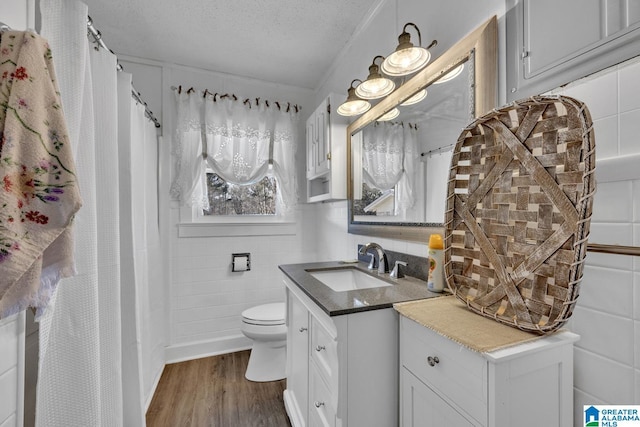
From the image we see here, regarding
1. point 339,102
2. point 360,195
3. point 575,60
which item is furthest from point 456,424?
point 339,102

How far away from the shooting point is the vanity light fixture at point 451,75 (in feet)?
3.59

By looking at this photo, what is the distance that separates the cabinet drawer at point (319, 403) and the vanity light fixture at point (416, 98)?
1.32 meters

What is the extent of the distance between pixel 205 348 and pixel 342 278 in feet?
5.04

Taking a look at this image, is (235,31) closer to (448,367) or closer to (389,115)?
(389,115)

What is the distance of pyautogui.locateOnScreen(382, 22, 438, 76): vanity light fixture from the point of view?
3.75 ft

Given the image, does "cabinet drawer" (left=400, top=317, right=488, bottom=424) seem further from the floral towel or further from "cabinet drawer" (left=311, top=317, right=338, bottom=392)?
the floral towel

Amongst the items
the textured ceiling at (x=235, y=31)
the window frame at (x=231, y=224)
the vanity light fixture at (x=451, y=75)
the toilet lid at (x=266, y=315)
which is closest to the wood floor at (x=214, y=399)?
the toilet lid at (x=266, y=315)

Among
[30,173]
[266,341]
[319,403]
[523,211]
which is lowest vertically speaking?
[266,341]

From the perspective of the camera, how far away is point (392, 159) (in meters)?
1.52

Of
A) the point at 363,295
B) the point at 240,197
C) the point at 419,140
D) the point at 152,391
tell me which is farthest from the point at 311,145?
the point at 152,391

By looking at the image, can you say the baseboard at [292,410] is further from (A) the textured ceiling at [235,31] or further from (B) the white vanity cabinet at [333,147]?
(A) the textured ceiling at [235,31]

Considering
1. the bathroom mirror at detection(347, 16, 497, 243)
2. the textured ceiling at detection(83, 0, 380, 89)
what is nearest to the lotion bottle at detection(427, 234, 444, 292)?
the bathroom mirror at detection(347, 16, 497, 243)

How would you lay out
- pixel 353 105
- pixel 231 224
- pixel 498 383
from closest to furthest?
pixel 498 383
pixel 353 105
pixel 231 224

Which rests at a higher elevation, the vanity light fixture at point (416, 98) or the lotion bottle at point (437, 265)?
the vanity light fixture at point (416, 98)
